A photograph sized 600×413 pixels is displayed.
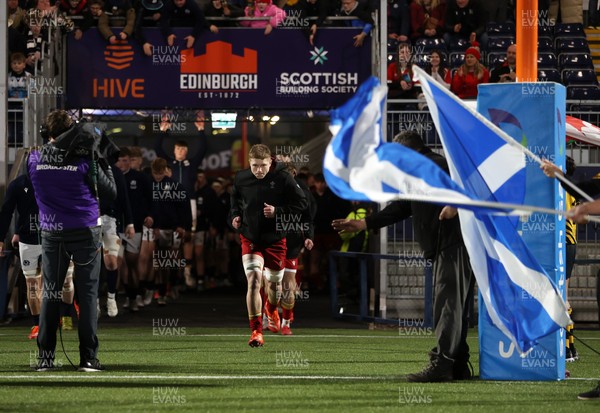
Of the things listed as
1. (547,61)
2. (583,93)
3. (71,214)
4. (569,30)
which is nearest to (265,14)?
(547,61)

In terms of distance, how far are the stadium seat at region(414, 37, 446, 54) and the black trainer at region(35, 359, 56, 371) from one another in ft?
41.9

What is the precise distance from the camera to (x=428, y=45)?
22.4 meters

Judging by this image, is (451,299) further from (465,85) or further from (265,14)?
(265,14)

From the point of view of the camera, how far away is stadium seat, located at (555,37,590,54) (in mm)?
23172

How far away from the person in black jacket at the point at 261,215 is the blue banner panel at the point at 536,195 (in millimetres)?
3818

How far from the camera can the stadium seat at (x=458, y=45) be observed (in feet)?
74.6

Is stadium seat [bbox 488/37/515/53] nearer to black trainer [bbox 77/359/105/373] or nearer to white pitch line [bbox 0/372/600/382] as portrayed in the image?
white pitch line [bbox 0/372/600/382]

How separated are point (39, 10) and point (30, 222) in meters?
5.99

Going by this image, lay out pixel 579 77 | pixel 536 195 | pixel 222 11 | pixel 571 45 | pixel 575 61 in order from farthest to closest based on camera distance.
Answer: pixel 571 45
pixel 575 61
pixel 579 77
pixel 222 11
pixel 536 195

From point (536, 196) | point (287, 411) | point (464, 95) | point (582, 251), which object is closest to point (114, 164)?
point (464, 95)

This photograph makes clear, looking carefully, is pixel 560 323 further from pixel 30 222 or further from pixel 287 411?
pixel 30 222

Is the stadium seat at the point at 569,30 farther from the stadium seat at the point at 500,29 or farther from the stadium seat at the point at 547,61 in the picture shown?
the stadium seat at the point at 547,61

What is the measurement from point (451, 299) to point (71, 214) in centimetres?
332

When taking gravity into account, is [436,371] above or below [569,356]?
above
